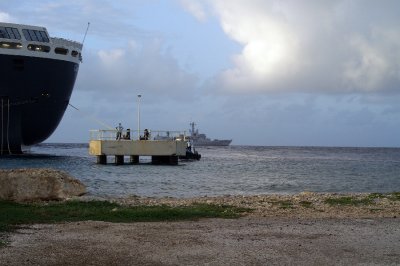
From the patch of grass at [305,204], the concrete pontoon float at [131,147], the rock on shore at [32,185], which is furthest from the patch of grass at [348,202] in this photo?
the concrete pontoon float at [131,147]

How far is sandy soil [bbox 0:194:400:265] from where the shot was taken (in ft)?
28.9

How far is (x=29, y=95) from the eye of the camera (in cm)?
5262

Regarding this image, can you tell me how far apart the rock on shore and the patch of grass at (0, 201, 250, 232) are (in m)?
1.15

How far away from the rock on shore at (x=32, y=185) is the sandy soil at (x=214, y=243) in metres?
5.62

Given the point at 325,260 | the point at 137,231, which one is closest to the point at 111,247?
the point at 137,231

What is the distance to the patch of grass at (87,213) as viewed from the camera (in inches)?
530

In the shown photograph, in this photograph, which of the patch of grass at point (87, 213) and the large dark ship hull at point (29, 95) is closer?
the patch of grass at point (87, 213)

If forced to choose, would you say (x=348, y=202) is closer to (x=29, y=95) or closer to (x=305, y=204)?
(x=305, y=204)

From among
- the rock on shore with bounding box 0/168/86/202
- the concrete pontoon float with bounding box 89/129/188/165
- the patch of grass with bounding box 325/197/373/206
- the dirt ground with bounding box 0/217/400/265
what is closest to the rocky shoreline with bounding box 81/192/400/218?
the patch of grass with bounding box 325/197/373/206

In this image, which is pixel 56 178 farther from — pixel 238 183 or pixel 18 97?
pixel 18 97

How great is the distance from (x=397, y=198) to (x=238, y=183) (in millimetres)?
16328

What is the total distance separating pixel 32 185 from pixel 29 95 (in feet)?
120

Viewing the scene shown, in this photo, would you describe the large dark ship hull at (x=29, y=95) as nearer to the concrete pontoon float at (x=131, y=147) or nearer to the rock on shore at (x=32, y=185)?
the concrete pontoon float at (x=131, y=147)

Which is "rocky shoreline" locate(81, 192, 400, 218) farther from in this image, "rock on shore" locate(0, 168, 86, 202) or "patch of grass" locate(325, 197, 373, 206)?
"rock on shore" locate(0, 168, 86, 202)
